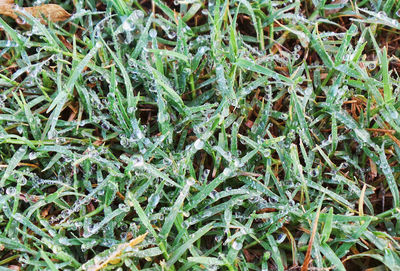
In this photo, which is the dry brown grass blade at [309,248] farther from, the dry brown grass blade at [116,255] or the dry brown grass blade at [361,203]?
the dry brown grass blade at [116,255]

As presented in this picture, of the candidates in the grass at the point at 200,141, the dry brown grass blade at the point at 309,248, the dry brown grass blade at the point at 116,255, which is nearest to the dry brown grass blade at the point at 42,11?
the grass at the point at 200,141

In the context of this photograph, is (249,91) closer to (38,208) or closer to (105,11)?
(105,11)

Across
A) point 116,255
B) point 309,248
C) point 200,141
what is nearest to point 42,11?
point 200,141

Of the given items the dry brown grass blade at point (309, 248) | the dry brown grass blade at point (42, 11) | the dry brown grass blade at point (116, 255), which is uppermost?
the dry brown grass blade at point (42, 11)

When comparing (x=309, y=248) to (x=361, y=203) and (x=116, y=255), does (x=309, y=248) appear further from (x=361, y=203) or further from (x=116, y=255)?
(x=116, y=255)

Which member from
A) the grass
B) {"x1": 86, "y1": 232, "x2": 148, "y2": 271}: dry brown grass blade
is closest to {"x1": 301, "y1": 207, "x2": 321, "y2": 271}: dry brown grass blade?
the grass

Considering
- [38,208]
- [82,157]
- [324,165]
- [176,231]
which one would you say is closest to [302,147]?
[324,165]

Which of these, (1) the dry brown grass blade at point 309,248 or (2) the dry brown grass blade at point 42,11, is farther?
(2) the dry brown grass blade at point 42,11
